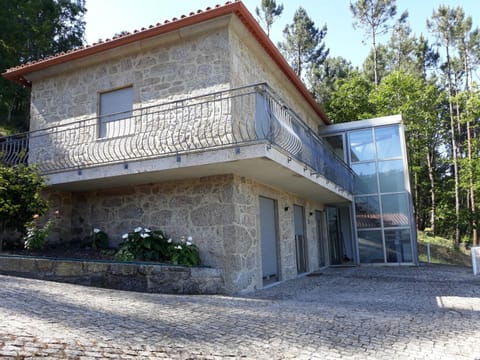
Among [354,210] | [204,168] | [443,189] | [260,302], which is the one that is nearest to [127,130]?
[204,168]

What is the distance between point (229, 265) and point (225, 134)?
259 centimetres

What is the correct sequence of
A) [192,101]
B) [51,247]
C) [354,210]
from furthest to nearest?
[354,210]
[51,247]
[192,101]

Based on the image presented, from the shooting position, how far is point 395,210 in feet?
46.2

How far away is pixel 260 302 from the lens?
6.28 metres

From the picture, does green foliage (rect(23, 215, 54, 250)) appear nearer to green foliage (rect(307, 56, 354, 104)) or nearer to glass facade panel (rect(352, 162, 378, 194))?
glass facade panel (rect(352, 162, 378, 194))

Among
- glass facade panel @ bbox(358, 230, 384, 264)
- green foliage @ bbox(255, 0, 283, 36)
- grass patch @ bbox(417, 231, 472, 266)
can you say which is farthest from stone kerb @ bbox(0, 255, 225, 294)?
green foliage @ bbox(255, 0, 283, 36)

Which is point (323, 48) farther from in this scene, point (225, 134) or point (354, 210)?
point (225, 134)

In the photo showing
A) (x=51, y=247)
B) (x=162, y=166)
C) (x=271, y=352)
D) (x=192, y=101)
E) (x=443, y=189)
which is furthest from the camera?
(x=443, y=189)

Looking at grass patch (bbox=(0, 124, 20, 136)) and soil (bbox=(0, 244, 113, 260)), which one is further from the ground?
grass patch (bbox=(0, 124, 20, 136))

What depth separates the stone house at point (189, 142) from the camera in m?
7.57

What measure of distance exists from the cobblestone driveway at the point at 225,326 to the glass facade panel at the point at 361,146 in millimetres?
8536

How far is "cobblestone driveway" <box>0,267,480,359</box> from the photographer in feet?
10.6

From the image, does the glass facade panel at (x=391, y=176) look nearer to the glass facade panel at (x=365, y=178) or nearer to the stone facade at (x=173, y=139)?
the glass facade panel at (x=365, y=178)

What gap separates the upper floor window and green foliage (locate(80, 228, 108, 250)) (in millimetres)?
2296
